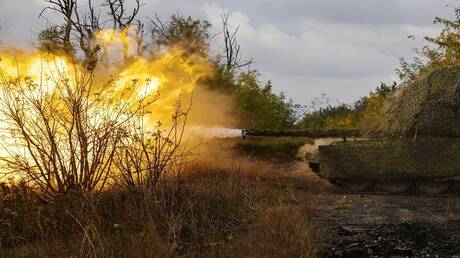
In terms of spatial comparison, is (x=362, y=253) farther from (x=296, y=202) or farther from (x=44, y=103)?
(x=44, y=103)

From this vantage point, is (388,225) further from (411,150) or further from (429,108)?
(429,108)

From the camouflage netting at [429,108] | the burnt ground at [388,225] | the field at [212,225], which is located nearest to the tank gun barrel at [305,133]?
the camouflage netting at [429,108]

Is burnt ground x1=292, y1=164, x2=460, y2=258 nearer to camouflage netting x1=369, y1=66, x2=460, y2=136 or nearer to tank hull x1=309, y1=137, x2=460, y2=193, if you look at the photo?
tank hull x1=309, y1=137, x2=460, y2=193

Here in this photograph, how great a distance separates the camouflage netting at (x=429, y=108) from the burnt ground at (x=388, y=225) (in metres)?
2.02

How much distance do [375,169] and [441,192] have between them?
1810 mm

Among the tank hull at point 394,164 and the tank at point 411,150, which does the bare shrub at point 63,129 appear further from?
the tank at point 411,150

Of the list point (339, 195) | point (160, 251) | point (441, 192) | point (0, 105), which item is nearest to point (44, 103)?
point (0, 105)

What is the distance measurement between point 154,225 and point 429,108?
11552 mm

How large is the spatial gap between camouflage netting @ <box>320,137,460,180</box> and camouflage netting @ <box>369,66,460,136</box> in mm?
482

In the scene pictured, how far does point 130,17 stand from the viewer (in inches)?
1711

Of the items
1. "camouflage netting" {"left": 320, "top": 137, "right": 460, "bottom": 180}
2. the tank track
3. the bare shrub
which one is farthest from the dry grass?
the tank track

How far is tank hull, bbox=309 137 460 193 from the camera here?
56.3 ft

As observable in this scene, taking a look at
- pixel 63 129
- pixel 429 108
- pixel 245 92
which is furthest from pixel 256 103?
pixel 63 129

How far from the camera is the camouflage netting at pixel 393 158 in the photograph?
56.2ft
